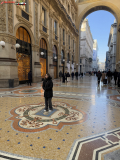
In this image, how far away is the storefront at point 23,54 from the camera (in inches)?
448

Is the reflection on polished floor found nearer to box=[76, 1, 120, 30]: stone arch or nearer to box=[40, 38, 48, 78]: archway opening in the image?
box=[40, 38, 48, 78]: archway opening

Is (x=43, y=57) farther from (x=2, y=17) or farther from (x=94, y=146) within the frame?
(x=94, y=146)

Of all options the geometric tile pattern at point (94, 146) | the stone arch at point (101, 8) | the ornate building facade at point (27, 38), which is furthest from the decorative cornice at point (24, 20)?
the stone arch at point (101, 8)

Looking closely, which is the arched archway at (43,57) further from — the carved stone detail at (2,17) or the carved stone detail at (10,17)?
the carved stone detail at (2,17)

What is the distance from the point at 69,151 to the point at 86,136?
0.67m

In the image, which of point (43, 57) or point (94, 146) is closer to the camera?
point (94, 146)

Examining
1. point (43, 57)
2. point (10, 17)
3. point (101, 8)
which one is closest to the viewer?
point (10, 17)

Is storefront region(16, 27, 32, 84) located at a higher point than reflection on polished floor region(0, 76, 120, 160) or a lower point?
higher

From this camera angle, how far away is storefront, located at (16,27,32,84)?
11.4 meters

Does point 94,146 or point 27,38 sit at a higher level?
point 27,38

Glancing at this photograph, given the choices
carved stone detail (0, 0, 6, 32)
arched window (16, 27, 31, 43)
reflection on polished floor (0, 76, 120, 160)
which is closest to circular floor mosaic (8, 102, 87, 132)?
reflection on polished floor (0, 76, 120, 160)

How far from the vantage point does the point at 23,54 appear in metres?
12.0

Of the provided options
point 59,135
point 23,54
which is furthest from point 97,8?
point 59,135

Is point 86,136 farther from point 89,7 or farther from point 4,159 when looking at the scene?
point 89,7
